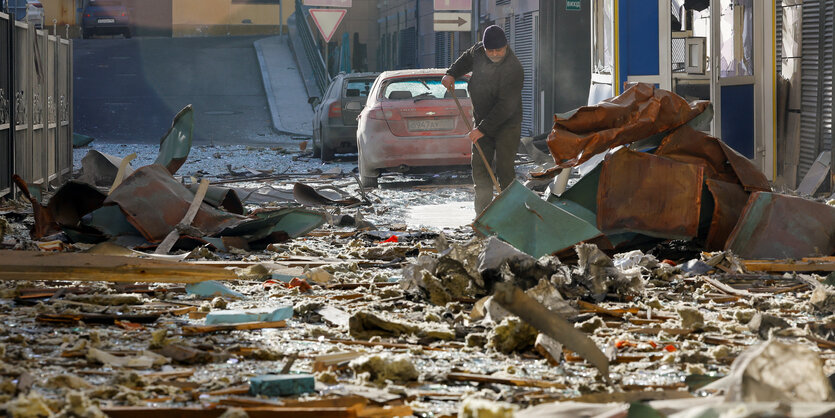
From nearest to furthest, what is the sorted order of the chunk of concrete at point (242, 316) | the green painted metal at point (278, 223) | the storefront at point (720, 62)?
the chunk of concrete at point (242, 316) → the green painted metal at point (278, 223) → the storefront at point (720, 62)

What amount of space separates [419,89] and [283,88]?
22384 mm

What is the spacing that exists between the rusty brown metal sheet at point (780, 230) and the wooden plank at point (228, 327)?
3.72 metres

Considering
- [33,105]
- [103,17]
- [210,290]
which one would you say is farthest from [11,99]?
[103,17]

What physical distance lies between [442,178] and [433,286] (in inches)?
432

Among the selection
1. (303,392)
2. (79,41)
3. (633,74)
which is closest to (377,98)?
(633,74)

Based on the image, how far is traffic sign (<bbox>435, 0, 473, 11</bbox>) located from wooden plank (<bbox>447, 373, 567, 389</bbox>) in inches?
780

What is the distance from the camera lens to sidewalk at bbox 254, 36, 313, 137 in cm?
3343

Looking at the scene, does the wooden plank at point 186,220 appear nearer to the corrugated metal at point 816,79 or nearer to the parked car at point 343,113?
the corrugated metal at point 816,79

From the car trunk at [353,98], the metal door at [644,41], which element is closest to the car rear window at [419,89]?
the metal door at [644,41]

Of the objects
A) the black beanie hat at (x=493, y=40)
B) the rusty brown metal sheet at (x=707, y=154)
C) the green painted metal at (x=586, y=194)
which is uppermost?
the black beanie hat at (x=493, y=40)

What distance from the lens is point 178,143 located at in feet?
38.3

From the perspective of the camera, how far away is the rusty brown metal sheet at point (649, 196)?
8.75 meters

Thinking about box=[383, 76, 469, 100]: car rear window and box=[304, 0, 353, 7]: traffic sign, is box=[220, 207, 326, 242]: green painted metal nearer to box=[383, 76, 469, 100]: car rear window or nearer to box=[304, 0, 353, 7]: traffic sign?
box=[383, 76, 469, 100]: car rear window

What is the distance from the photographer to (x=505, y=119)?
1185 cm
